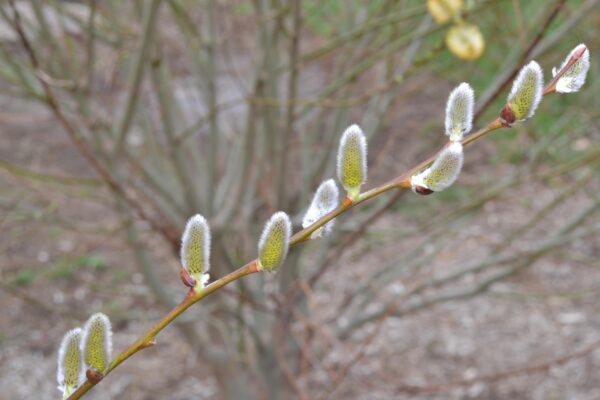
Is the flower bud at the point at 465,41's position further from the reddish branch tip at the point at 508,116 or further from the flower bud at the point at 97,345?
the flower bud at the point at 97,345

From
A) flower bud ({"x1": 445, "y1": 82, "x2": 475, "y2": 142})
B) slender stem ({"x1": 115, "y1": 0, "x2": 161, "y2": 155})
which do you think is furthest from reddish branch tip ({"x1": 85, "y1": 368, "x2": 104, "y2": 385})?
slender stem ({"x1": 115, "y1": 0, "x2": 161, "y2": 155})

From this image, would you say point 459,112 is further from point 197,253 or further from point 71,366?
point 71,366

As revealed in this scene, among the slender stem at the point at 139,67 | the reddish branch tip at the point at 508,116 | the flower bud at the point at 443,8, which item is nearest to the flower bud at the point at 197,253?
the reddish branch tip at the point at 508,116

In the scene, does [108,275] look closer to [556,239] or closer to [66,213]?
[66,213]

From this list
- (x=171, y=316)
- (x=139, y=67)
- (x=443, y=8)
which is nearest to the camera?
(x=171, y=316)

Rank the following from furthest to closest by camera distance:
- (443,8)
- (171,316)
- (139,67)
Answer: (139,67) → (443,8) → (171,316)

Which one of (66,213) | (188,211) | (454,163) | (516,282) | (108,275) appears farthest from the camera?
(66,213)

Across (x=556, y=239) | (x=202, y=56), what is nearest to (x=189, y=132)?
(x=202, y=56)

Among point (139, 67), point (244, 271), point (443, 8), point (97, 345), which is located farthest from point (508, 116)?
point (139, 67)
